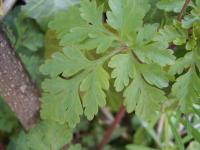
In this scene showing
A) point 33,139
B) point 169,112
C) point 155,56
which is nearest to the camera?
point 155,56

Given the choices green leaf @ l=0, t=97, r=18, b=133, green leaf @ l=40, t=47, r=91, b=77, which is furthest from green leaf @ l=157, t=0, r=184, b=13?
green leaf @ l=0, t=97, r=18, b=133

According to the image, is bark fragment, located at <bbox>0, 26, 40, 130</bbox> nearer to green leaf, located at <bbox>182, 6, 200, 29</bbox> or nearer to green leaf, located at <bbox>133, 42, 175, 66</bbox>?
green leaf, located at <bbox>133, 42, 175, 66</bbox>

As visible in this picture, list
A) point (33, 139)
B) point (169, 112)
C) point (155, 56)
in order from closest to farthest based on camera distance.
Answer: point (155, 56)
point (33, 139)
point (169, 112)

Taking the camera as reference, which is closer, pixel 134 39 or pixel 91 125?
pixel 134 39

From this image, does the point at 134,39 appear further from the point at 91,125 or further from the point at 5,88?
the point at 91,125

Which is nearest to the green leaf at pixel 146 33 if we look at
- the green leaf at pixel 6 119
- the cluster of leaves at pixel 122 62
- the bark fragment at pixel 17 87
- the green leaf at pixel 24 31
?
the cluster of leaves at pixel 122 62

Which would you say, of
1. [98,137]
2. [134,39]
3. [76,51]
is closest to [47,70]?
[76,51]

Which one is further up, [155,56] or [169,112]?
[155,56]
